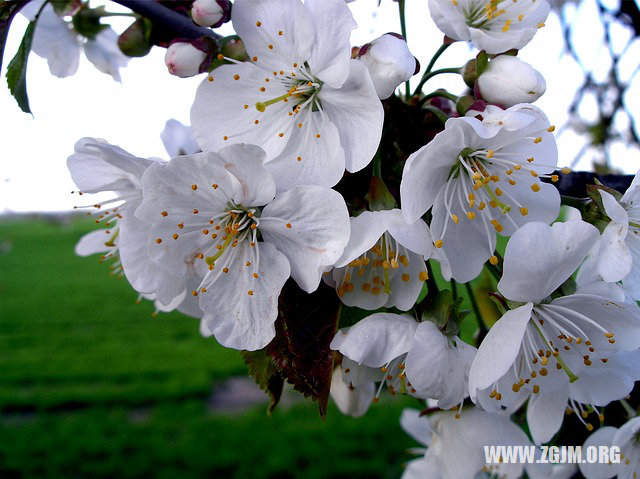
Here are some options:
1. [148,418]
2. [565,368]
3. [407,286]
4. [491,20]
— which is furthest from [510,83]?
[148,418]

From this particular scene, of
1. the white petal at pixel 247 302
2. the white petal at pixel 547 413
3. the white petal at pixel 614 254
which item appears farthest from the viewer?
the white petal at pixel 547 413

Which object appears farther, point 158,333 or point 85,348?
point 158,333

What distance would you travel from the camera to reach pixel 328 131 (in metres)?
0.88

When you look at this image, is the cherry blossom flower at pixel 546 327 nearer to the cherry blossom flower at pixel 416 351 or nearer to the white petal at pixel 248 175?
the cherry blossom flower at pixel 416 351

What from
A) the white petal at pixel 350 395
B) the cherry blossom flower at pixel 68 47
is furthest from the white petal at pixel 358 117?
the cherry blossom flower at pixel 68 47

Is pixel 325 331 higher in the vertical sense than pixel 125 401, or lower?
higher

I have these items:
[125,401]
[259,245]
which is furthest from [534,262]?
[125,401]

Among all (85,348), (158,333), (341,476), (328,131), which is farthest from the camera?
(158,333)

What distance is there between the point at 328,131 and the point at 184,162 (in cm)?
22

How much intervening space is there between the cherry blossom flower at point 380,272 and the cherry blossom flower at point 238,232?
33 mm

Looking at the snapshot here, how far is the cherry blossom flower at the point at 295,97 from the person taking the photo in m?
0.83

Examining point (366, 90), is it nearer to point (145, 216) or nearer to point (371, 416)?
point (145, 216)

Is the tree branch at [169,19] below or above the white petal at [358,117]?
above

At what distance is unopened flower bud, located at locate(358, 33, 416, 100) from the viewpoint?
78 cm
